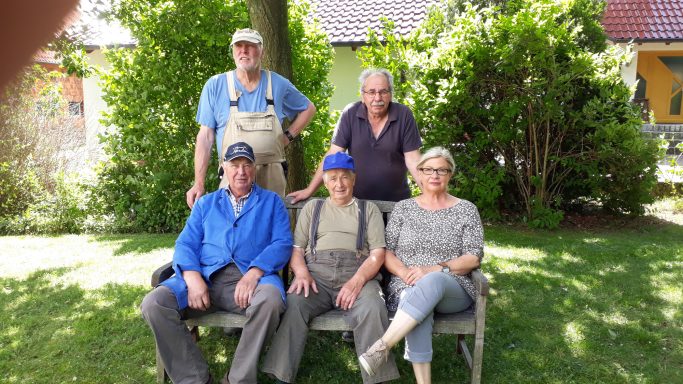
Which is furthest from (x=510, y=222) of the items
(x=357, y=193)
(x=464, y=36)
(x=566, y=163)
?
(x=357, y=193)

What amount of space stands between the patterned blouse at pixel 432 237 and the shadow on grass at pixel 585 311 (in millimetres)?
777

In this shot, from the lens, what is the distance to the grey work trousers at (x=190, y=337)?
3.29m

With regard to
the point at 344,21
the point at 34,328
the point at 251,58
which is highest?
the point at 344,21

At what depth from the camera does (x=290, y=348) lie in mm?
3387

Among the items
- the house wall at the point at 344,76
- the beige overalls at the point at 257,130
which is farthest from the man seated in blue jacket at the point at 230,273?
the house wall at the point at 344,76

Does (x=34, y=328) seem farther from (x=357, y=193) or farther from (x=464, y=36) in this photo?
(x=464, y=36)

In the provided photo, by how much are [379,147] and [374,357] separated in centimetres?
147

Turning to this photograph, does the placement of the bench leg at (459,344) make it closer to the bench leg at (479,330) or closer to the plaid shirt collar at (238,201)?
the bench leg at (479,330)

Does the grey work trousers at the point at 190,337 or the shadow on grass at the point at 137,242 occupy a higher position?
the grey work trousers at the point at 190,337

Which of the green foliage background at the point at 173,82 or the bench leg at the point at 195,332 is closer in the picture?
the bench leg at the point at 195,332

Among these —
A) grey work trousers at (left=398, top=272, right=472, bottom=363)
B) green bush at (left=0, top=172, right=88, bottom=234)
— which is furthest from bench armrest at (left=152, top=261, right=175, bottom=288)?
green bush at (left=0, top=172, right=88, bottom=234)

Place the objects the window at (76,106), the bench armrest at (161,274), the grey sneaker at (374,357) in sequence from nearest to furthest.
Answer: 1. the window at (76,106)
2. the grey sneaker at (374,357)
3. the bench armrest at (161,274)

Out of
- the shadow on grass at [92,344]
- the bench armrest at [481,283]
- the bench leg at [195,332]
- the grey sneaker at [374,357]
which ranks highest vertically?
the bench armrest at [481,283]

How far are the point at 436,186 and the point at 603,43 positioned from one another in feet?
18.1
